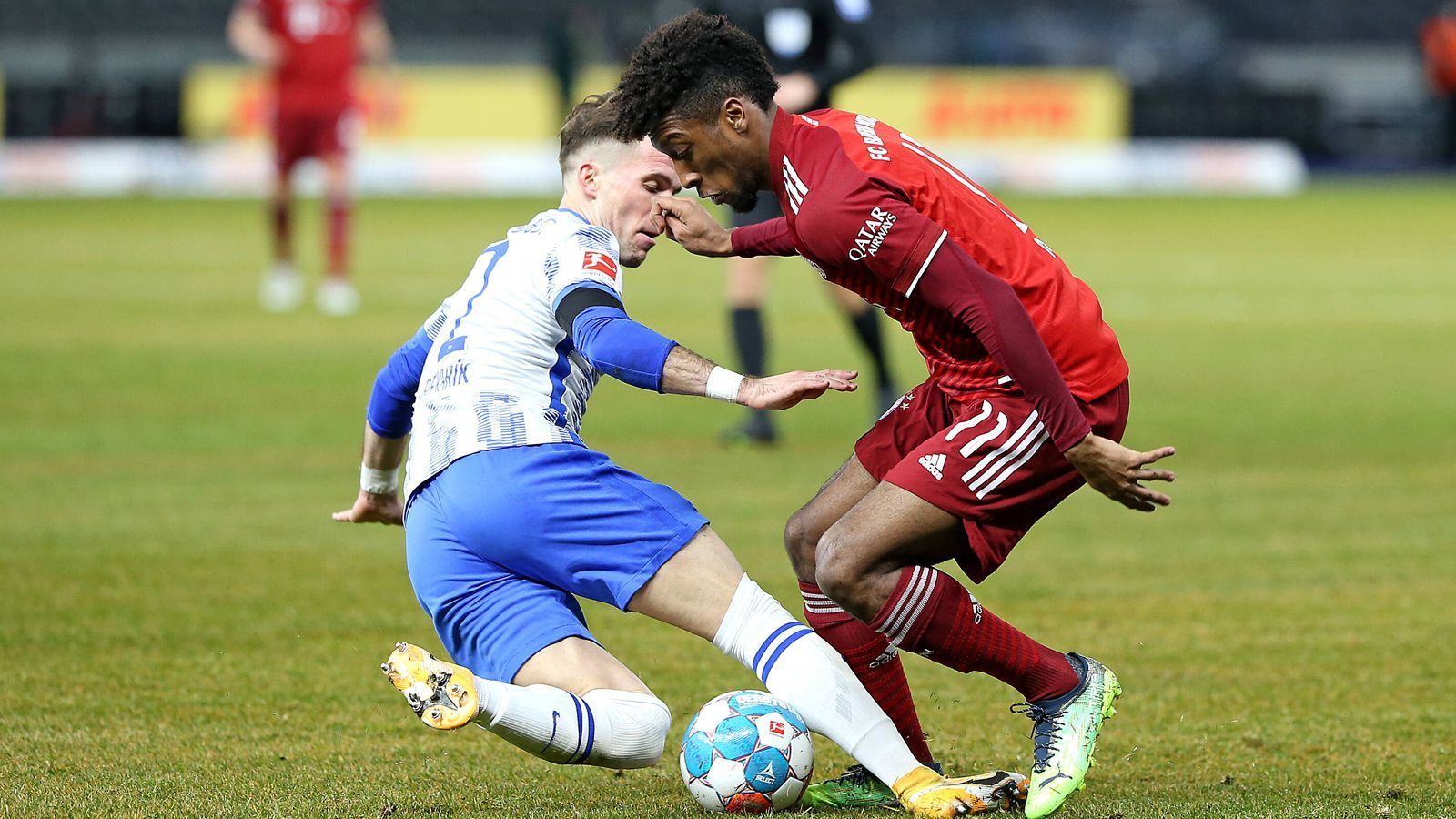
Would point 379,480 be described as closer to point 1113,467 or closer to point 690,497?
point 1113,467

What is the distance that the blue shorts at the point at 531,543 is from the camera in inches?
169

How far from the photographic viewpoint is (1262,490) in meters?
9.02

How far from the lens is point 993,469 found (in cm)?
436

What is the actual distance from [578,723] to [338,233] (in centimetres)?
1265

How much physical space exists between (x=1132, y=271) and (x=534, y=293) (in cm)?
1553

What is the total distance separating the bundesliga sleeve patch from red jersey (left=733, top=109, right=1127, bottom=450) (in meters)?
0.41

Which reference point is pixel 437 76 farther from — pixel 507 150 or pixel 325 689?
pixel 325 689

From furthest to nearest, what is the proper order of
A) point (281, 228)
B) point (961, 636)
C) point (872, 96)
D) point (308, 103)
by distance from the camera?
point (872, 96) → point (308, 103) → point (281, 228) → point (961, 636)

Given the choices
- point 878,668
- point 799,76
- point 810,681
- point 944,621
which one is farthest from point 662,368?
point 799,76

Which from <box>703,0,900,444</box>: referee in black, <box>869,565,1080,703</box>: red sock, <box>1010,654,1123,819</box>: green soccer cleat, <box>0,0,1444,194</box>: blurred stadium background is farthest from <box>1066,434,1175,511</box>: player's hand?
<box>0,0,1444,194</box>: blurred stadium background

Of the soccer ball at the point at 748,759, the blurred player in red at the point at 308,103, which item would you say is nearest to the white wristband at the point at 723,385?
the soccer ball at the point at 748,759

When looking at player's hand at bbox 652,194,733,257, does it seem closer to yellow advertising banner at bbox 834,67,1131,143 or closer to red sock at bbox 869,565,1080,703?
red sock at bbox 869,565,1080,703

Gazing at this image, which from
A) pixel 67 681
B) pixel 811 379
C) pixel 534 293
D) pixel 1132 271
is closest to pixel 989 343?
pixel 811 379

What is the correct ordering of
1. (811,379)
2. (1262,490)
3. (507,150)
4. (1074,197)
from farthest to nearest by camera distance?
(507,150) < (1074,197) < (1262,490) < (811,379)
